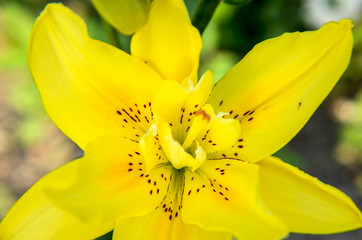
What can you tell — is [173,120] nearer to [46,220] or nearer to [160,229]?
[160,229]

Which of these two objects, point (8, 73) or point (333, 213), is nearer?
point (333, 213)

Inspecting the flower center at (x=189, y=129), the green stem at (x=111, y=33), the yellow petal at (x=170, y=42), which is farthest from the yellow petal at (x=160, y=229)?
the green stem at (x=111, y=33)

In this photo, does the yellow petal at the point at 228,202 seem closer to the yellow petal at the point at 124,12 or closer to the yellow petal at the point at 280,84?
the yellow petal at the point at 280,84

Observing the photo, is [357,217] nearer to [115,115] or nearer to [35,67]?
[115,115]

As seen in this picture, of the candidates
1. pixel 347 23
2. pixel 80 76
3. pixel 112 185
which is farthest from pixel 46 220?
pixel 347 23

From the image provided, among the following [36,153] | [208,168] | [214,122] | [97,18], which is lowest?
[36,153]

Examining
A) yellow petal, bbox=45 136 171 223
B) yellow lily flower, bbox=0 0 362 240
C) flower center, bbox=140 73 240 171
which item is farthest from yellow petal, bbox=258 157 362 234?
yellow petal, bbox=45 136 171 223

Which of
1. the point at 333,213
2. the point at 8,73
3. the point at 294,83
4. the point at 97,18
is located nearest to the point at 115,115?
the point at 294,83
